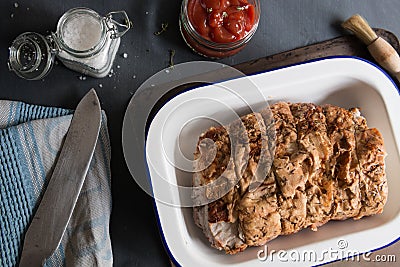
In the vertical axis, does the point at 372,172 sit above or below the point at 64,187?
below

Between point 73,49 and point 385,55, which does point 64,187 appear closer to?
point 73,49

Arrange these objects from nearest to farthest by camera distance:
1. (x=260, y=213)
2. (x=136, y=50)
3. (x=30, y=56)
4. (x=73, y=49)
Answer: (x=260, y=213)
(x=73, y=49)
(x=30, y=56)
(x=136, y=50)

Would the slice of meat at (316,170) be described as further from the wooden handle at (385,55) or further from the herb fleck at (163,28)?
the herb fleck at (163,28)

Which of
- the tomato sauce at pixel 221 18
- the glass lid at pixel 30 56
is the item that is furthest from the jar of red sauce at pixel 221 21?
the glass lid at pixel 30 56

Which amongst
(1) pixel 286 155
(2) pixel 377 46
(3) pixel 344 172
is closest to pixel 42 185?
(1) pixel 286 155

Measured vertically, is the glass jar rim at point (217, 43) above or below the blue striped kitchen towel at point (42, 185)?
above
